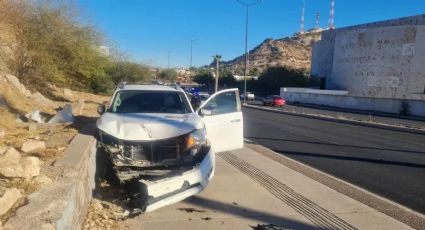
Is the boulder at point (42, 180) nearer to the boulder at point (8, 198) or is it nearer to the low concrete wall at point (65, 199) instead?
the low concrete wall at point (65, 199)

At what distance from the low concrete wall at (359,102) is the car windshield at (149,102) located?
34533 millimetres

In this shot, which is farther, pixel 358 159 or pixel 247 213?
pixel 358 159

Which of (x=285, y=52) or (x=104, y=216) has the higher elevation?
(x=285, y=52)

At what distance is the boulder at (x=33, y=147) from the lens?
252 inches

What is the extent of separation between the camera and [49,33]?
2216 centimetres

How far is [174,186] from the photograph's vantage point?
5680 millimetres

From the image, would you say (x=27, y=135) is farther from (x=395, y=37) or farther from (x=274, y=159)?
(x=395, y=37)

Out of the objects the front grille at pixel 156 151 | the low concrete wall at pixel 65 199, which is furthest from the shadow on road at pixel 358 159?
the low concrete wall at pixel 65 199

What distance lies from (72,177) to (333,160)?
27.5 ft

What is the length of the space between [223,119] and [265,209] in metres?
2.63

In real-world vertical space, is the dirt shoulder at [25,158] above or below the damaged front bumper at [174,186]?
above

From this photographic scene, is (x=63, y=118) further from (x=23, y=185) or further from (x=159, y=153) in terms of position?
(x=23, y=185)

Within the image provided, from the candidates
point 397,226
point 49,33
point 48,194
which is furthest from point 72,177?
point 49,33

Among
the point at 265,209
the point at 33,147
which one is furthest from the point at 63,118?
the point at 265,209
